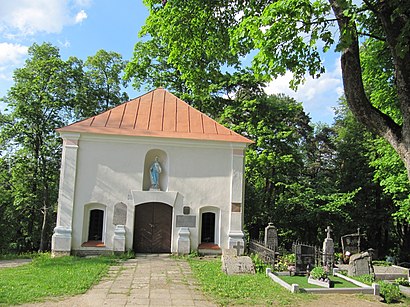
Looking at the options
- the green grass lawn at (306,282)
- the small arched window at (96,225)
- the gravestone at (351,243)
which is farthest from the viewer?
the gravestone at (351,243)

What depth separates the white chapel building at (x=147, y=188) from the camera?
48.0 ft

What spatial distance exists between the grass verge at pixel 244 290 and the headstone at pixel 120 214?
4299 millimetres

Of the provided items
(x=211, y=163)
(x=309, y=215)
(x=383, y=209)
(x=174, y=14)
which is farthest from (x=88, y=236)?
(x=383, y=209)

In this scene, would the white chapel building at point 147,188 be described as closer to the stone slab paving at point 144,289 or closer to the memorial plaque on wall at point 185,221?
the memorial plaque on wall at point 185,221

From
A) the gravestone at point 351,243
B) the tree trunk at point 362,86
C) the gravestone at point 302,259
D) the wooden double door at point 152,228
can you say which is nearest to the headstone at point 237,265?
the gravestone at point 302,259

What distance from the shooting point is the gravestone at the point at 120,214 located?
580 inches

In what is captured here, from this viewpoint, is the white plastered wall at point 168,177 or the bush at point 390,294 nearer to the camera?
the bush at point 390,294

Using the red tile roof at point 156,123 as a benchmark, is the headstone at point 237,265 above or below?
below

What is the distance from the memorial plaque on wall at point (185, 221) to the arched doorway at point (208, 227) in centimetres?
64

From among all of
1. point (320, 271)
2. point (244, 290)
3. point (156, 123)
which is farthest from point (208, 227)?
point (244, 290)

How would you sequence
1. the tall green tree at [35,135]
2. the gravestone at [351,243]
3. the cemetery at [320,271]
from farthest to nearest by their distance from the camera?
1. the tall green tree at [35,135]
2. the gravestone at [351,243]
3. the cemetery at [320,271]

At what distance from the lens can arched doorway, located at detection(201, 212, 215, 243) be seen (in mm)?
15555

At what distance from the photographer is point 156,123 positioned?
1590 centimetres

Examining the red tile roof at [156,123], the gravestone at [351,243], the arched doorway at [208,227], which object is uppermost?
the red tile roof at [156,123]
